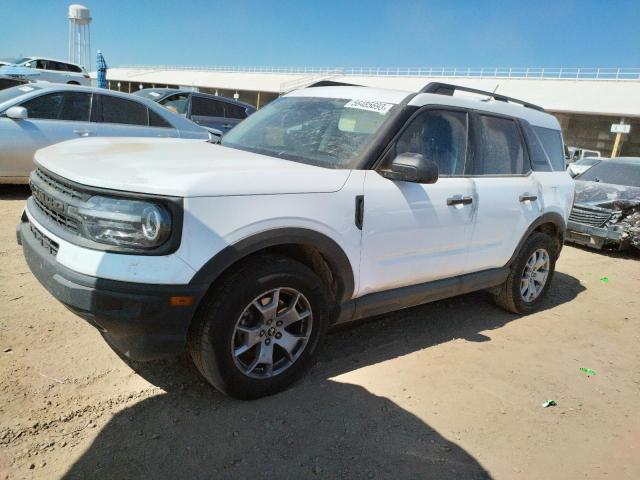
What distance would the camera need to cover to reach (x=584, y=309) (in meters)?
5.30

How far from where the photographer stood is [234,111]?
40.9ft

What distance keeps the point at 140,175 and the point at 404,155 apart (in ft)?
5.20

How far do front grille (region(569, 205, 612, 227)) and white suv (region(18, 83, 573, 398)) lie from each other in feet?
14.6

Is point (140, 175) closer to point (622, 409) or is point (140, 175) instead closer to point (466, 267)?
point (466, 267)

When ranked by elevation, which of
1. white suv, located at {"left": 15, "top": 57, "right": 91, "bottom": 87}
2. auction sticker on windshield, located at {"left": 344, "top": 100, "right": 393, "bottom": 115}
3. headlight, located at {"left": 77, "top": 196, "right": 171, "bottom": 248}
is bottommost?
headlight, located at {"left": 77, "top": 196, "right": 171, "bottom": 248}

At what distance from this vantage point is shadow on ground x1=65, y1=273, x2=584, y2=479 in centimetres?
236

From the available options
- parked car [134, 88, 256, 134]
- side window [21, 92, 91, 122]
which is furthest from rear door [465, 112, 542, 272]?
parked car [134, 88, 256, 134]

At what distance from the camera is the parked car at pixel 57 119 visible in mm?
6539

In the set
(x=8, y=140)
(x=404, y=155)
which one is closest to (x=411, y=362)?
(x=404, y=155)

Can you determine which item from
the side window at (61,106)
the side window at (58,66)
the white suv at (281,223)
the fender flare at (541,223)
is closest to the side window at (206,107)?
the side window at (61,106)

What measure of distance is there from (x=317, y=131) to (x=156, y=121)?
16.0 ft

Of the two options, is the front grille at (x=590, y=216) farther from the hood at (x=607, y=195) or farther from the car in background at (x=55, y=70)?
the car in background at (x=55, y=70)

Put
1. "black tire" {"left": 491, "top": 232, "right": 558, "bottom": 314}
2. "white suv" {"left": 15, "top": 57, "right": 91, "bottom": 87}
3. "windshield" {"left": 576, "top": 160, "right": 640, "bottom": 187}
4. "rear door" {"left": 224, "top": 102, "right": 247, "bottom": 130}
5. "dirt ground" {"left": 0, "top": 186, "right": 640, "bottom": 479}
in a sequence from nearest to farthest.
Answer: "dirt ground" {"left": 0, "top": 186, "right": 640, "bottom": 479}, "black tire" {"left": 491, "top": 232, "right": 558, "bottom": 314}, "windshield" {"left": 576, "top": 160, "right": 640, "bottom": 187}, "rear door" {"left": 224, "top": 102, "right": 247, "bottom": 130}, "white suv" {"left": 15, "top": 57, "right": 91, "bottom": 87}

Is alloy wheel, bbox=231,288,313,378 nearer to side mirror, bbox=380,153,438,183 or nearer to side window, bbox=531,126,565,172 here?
side mirror, bbox=380,153,438,183
